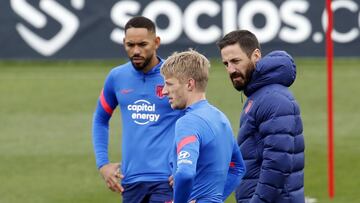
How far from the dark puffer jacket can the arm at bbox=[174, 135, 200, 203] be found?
773mm

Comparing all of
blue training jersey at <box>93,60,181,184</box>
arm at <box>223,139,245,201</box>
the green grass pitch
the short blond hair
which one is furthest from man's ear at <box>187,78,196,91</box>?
the green grass pitch

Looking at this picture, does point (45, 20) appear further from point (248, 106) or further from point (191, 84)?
point (191, 84)

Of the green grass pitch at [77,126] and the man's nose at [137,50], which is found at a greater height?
the man's nose at [137,50]

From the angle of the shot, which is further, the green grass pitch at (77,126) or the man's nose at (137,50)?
the green grass pitch at (77,126)

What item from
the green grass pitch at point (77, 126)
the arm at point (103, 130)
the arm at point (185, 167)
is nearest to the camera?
the arm at point (185, 167)

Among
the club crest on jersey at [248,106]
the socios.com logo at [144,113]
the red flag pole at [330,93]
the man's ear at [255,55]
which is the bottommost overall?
the red flag pole at [330,93]

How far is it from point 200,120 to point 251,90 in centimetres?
92

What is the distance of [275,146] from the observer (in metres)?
7.23

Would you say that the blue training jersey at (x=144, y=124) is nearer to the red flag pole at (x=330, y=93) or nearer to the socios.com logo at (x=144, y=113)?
the socios.com logo at (x=144, y=113)

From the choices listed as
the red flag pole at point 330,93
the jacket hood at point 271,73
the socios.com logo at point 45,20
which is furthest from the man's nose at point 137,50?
the socios.com logo at point 45,20

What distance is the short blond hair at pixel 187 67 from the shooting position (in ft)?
22.2

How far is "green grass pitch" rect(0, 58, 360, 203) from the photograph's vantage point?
14.1 metres

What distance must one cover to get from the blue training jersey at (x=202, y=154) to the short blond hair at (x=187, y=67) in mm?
184

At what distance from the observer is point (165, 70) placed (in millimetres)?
6809
